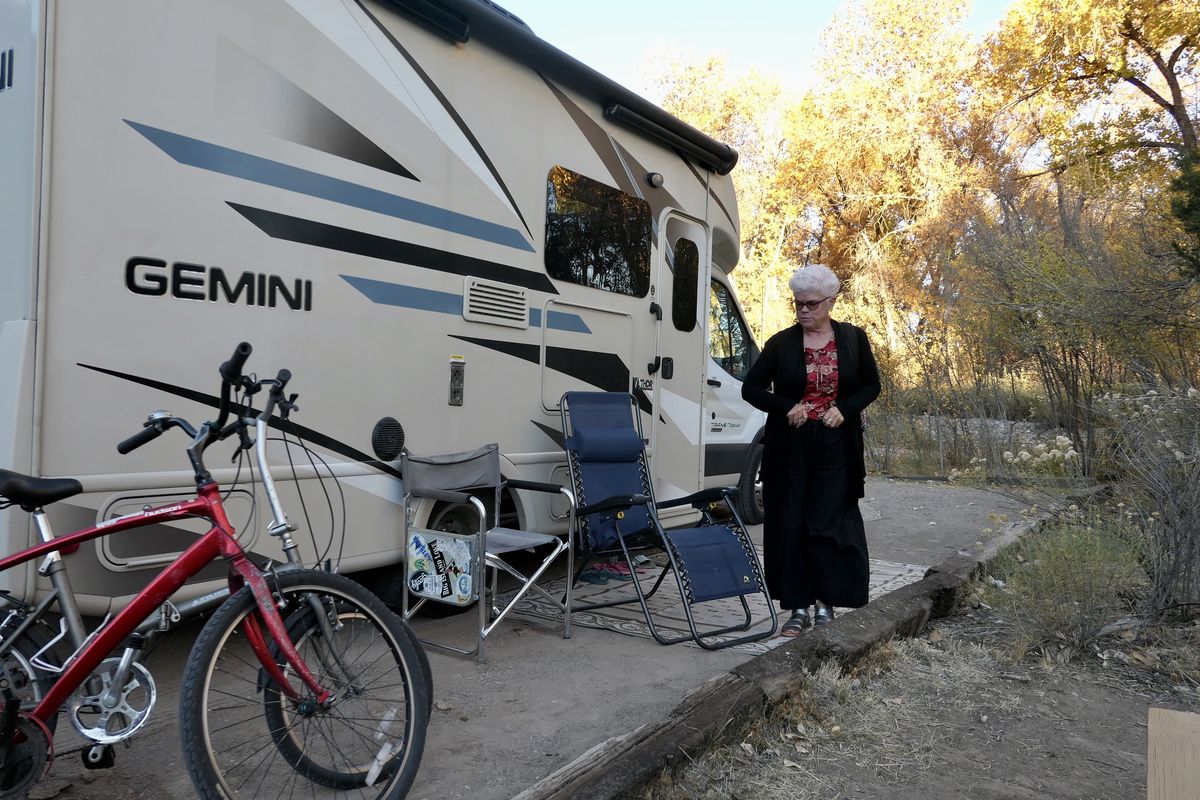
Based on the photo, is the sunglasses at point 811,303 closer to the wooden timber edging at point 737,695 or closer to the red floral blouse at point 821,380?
the red floral blouse at point 821,380

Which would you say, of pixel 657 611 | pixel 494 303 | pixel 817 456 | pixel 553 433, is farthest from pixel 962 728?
pixel 494 303

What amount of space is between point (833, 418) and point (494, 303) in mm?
1659

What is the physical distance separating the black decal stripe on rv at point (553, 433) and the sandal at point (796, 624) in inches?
55.0

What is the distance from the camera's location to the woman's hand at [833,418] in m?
4.03

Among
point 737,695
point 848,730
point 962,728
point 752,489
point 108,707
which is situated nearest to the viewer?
point 108,707

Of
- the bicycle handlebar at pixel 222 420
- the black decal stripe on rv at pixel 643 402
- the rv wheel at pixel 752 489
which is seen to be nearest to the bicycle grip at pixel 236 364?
the bicycle handlebar at pixel 222 420

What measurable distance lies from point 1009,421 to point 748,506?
13.2ft

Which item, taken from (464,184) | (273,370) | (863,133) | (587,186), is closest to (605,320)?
(587,186)

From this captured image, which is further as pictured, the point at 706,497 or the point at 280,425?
the point at 706,497

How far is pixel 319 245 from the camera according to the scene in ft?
11.8

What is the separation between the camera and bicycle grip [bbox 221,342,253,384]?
89.1 inches

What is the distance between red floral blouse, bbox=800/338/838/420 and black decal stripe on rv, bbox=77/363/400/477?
1873mm

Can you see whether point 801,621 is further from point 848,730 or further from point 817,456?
point 848,730

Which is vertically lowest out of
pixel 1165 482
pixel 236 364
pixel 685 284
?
pixel 1165 482
